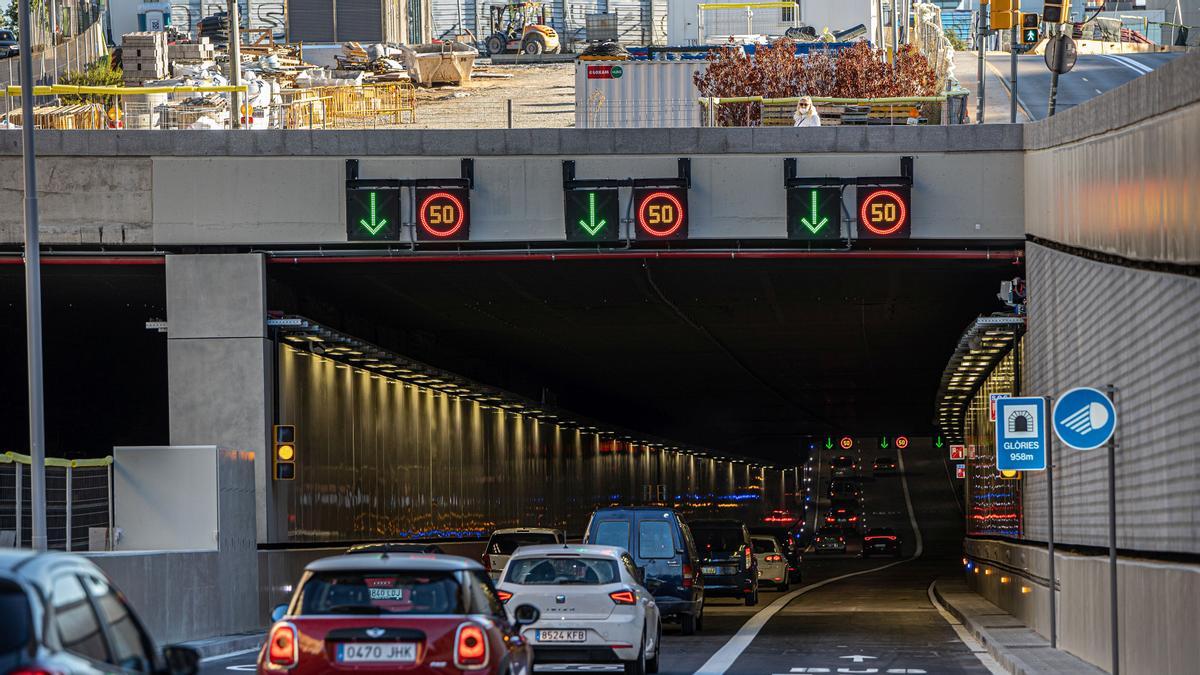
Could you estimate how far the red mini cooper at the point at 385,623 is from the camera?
1252 centimetres

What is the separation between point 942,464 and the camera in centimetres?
15375

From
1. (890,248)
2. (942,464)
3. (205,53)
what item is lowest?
(942,464)

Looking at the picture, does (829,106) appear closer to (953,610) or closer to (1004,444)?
(953,610)

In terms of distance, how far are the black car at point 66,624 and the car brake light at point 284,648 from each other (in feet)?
12.3

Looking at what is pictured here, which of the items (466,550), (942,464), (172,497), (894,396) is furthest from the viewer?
(942,464)

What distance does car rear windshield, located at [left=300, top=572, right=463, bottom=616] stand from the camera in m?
12.7

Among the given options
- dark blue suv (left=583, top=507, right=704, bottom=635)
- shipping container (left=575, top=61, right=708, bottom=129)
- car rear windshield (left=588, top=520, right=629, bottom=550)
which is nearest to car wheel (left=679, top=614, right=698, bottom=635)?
dark blue suv (left=583, top=507, right=704, bottom=635)

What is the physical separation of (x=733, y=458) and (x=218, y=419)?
8490 cm

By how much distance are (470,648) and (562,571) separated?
774 centimetres

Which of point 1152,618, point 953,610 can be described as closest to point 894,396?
point 953,610

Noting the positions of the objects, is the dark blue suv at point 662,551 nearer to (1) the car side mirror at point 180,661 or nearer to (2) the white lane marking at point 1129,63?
(1) the car side mirror at point 180,661

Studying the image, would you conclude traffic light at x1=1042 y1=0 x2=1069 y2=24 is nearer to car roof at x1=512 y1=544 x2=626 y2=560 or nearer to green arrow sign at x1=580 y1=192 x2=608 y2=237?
green arrow sign at x1=580 y1=192 x2=608 y2=237

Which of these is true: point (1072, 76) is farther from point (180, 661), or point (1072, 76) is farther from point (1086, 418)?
point (180, 661)

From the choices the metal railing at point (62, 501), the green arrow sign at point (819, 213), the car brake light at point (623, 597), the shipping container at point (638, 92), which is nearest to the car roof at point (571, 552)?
the car brake light at point (623, 597)
